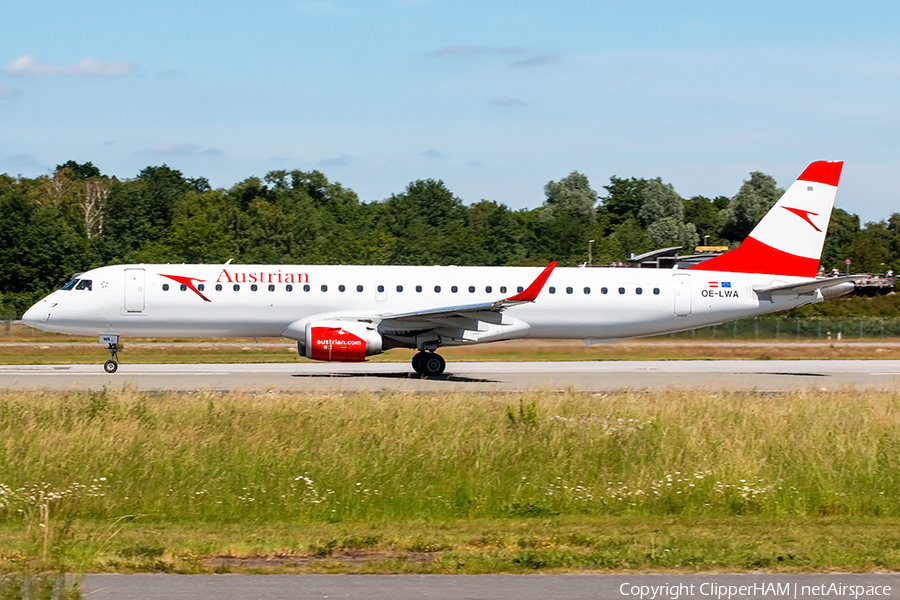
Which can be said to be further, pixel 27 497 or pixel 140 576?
pixel 27 497

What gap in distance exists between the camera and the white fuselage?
30.0 m

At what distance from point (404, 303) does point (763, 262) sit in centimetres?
1158

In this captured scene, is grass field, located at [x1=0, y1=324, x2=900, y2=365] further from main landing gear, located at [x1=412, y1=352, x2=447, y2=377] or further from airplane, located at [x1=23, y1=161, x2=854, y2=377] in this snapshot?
main landing gear, located at [x1=412, y1=352, x2=447, y2=377]

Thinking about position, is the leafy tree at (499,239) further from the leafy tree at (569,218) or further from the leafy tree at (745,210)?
the leafy tree at (745,210)

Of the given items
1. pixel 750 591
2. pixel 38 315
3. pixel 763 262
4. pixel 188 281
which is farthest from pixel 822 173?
pixel 750 591

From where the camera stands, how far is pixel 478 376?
30141 millimetres

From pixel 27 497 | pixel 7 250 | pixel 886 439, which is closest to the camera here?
pixel 27 497

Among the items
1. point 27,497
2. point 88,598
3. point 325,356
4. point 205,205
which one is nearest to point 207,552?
point 88,598

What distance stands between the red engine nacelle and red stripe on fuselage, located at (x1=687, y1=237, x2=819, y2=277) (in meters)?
11.0

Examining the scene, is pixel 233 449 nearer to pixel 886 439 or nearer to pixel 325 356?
pixel 886 439

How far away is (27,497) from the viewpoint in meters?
12.3

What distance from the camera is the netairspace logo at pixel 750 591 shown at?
8547 millimetres

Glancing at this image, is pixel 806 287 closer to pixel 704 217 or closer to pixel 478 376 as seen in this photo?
pixel 478 376

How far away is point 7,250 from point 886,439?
2558 inches
